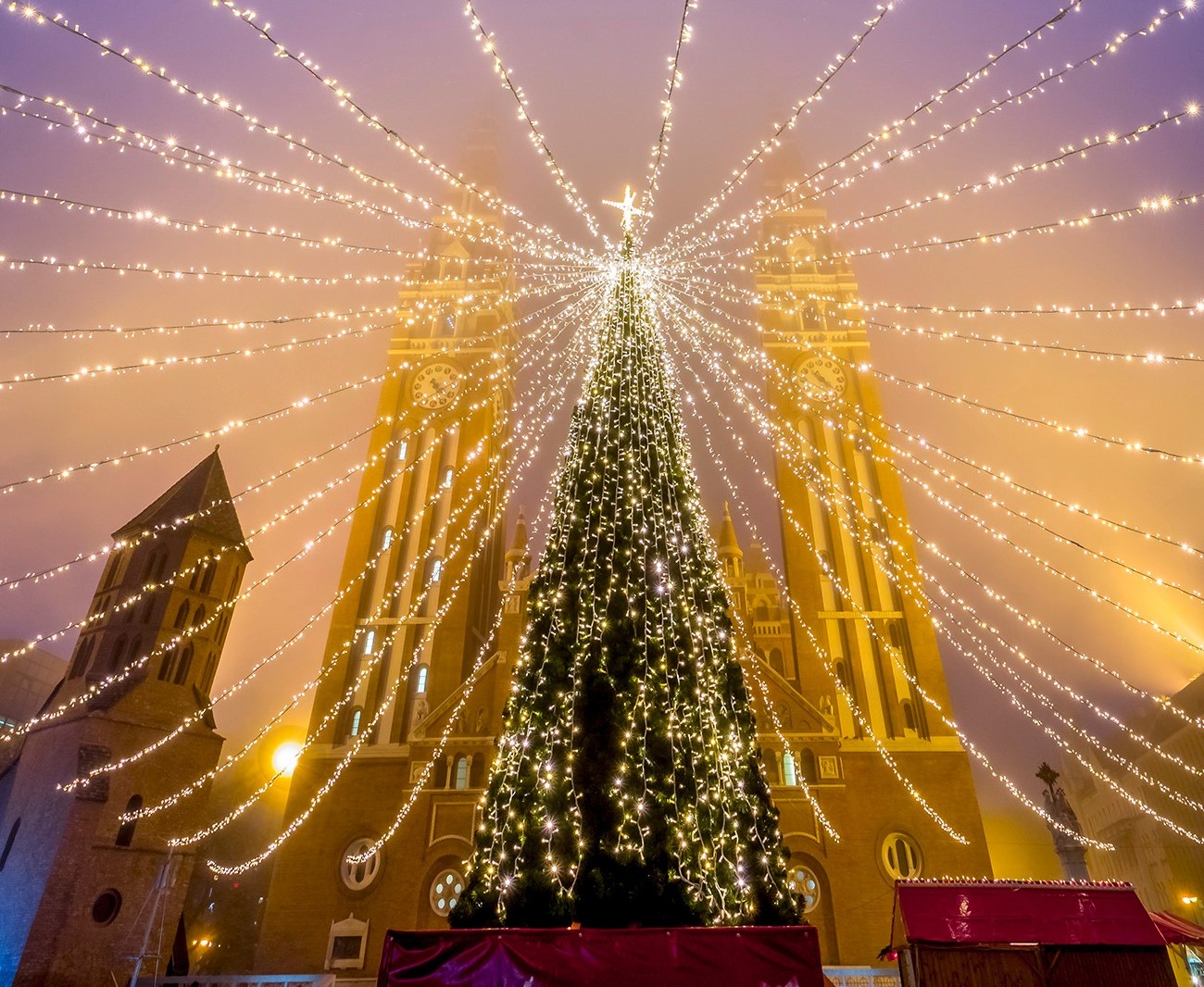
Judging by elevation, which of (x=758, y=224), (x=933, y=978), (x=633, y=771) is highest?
(x=758, y=224)

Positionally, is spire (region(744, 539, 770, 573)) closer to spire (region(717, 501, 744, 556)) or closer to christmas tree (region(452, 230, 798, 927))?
spire (region(717, 501, 744, 556))

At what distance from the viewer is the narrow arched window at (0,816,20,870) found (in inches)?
732

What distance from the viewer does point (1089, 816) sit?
53969 millimetres

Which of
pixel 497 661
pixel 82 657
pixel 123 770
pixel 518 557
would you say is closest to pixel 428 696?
pixel 497 661

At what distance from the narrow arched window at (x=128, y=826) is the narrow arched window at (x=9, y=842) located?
2979 mm

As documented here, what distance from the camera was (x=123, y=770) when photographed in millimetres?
19047

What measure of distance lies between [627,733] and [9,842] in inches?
844

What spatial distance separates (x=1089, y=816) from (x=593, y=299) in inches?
2484

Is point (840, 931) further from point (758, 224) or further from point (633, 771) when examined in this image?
point (758, 224)

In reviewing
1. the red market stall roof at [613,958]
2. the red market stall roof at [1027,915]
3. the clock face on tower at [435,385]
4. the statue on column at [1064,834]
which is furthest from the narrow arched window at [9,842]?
the statue on column at [1064,834]

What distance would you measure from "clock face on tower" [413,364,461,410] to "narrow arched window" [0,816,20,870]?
18.3 metres

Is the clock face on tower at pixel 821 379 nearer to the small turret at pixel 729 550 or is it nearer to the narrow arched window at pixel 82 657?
the small turret at pixel 729 550

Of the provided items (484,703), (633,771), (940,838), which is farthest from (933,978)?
(484,703)

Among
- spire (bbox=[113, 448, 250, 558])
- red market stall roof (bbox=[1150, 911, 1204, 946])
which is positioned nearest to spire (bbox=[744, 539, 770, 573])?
spire (bbox=[113, 448, 250, 558])
